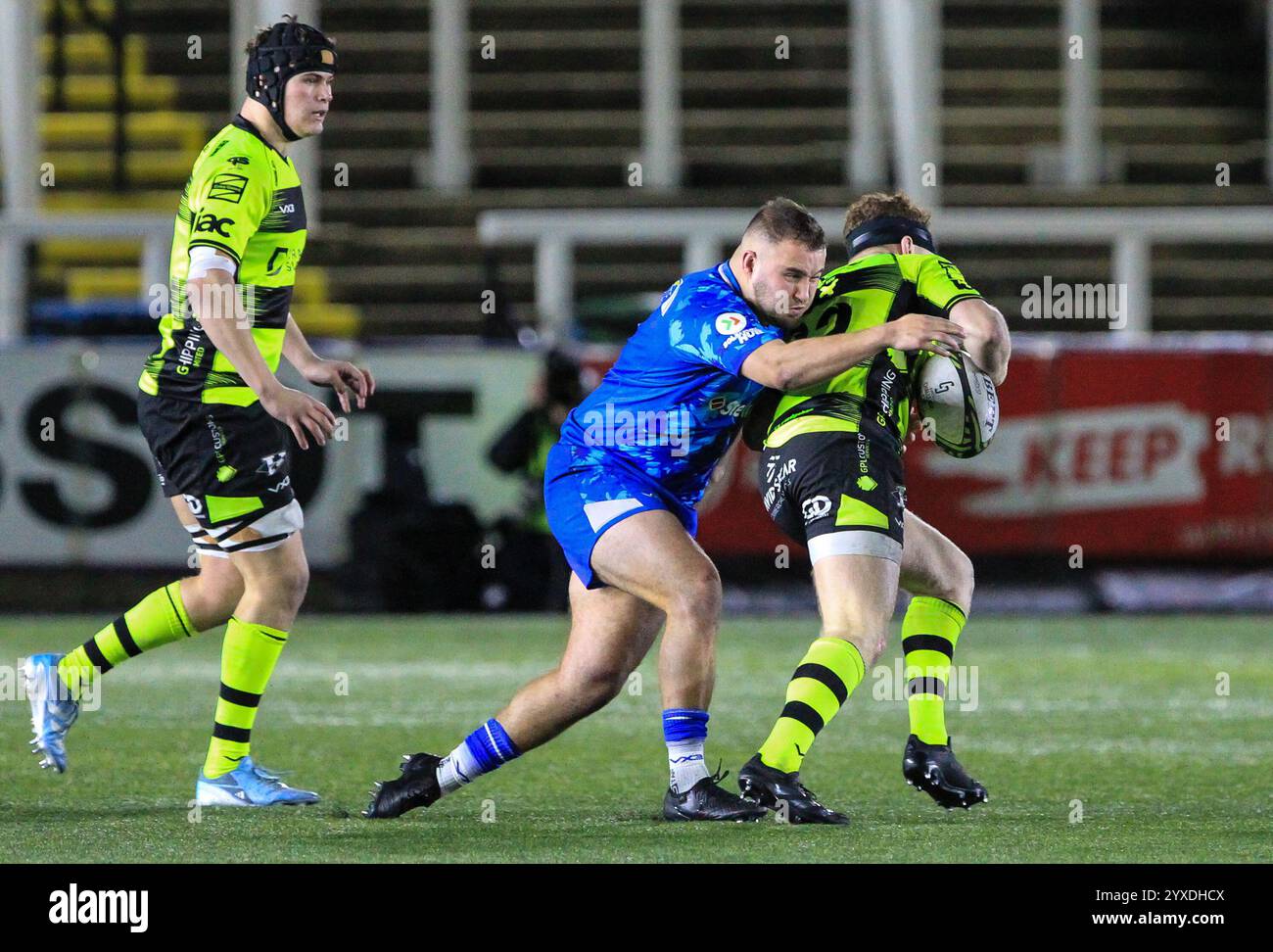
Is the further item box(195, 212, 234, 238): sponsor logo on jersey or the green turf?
box(195, 212, 234, 238): sponsor logo on jersey

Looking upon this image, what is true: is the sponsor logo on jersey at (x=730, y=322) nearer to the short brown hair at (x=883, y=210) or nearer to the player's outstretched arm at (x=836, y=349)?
the player's outstretched arm at (x=836, y=349)

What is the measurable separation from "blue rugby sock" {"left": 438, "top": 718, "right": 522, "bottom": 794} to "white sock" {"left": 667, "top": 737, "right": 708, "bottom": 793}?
43cm

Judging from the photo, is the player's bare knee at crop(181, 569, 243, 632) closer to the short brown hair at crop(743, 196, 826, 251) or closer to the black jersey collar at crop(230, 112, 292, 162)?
the black jersey collar at crop(230, 112, 292, 162)

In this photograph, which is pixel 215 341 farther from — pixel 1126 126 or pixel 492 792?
pixel 1126 126

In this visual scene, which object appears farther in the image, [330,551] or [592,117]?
[592,117]

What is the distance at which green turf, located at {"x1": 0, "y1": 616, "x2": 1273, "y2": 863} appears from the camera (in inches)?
229

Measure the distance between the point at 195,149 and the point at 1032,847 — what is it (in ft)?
57.6

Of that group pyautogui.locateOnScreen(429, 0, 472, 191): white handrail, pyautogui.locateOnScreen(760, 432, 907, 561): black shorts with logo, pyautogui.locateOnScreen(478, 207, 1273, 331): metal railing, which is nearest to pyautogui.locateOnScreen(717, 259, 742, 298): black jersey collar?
pyautogui.locateOnScreen(760, 432, 907, 561): black shorts with logo

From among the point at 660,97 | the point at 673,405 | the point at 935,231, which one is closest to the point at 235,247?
the point at 673,405

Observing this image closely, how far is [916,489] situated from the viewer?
48.6 ft

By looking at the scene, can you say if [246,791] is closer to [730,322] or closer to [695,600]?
[695,600]

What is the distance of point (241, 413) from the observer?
663 cm

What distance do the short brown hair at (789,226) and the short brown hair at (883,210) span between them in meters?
0.69
